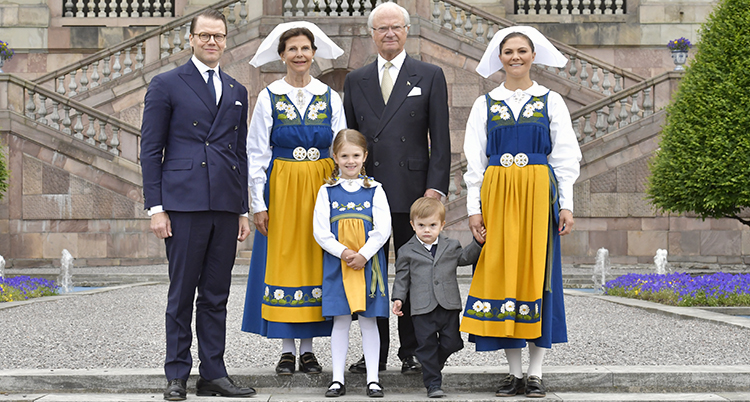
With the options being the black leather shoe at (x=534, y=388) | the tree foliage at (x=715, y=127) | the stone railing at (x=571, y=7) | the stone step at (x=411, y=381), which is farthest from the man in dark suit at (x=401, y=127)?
the stone railing at (x=571, y=7)

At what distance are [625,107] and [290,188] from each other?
1231 centimetres

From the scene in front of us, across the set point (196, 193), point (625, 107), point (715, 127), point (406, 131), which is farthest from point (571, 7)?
point (196, 193)

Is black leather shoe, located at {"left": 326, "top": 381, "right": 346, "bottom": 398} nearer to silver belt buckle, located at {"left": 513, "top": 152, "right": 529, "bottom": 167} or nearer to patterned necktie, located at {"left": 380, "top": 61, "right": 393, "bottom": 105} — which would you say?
silver belt buckle, located at {"left": 513, "top": 152, "right": 529, "bottom": 167}

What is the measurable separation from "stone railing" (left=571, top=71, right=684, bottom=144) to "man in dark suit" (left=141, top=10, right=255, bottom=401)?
11.9m

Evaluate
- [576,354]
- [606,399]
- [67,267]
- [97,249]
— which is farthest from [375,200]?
[97,249]

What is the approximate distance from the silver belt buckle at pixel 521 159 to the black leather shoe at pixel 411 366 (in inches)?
57.9

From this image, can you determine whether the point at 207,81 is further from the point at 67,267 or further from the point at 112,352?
the point at 67,267

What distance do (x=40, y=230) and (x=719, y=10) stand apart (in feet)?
41.7

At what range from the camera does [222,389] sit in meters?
5.39

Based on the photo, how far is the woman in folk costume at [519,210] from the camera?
5297mm

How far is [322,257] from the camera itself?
560cm

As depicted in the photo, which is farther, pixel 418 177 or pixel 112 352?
pixel 112 352

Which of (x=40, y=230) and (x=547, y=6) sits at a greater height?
(x=547, y=6)

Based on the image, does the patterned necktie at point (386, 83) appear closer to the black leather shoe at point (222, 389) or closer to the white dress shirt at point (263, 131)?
the white dress shirt at point (263, 131)
